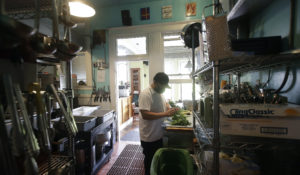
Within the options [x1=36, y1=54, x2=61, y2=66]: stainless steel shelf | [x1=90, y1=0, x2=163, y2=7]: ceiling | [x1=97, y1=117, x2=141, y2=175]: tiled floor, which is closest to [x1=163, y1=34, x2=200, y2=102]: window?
[x1=90, y1=0, x2=163, y2=7]: ceiling

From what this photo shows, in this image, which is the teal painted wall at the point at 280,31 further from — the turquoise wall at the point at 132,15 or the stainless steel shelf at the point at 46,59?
the turquoise wall at the point at 132,15

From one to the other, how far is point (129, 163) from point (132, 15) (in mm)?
2906

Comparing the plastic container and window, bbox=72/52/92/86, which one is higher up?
window, bbox=72/52/92/86

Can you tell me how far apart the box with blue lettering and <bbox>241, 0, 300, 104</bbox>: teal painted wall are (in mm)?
275

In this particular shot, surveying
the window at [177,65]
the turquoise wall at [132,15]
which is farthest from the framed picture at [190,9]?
the window at [177,65]

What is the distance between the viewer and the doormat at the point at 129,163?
6.84 feet

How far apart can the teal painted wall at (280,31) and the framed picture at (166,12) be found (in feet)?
6.10

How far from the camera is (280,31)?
0.92 m

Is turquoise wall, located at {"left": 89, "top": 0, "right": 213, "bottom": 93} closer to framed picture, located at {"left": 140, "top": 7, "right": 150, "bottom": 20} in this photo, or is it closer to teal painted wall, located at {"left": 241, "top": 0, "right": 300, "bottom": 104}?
framed picture, located at {"left": 140, "top": 7, "right": 150, "bottom": 20}

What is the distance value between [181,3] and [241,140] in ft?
9.15

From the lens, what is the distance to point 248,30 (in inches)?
52.6

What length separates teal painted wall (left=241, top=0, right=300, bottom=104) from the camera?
0.80 meters

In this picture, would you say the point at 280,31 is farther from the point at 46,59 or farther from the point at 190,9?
the point at 190,9

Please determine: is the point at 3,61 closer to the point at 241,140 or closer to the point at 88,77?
the point at 241,140
